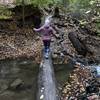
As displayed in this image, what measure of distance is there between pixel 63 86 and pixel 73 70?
191cm

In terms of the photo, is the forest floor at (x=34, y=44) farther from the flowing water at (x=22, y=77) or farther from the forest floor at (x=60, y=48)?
the flowing water at (x=22, y=77)

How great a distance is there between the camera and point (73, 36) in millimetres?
14703

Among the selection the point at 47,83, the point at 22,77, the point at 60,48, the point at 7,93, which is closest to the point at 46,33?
the point at 60,48

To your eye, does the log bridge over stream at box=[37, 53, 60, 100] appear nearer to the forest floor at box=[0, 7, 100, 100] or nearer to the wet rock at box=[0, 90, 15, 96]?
the forest floor at box=[0, 7, 100, 100]

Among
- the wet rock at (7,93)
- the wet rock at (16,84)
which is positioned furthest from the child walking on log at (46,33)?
the wet rock at (7,93)

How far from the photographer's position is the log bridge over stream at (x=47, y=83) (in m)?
9.11

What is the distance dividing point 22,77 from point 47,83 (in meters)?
1.60

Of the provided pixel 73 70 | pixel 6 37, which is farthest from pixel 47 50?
pixel 6 37

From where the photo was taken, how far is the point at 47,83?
A: 32.9 ft

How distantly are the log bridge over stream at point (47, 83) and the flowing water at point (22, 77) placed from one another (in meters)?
0.21

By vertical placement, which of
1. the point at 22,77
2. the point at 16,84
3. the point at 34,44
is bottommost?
the point at 34,44

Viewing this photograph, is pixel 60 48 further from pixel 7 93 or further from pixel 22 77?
pixel 7 93

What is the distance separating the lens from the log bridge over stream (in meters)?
9.11

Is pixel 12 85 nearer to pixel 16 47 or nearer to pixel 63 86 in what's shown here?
pixel 63 86
